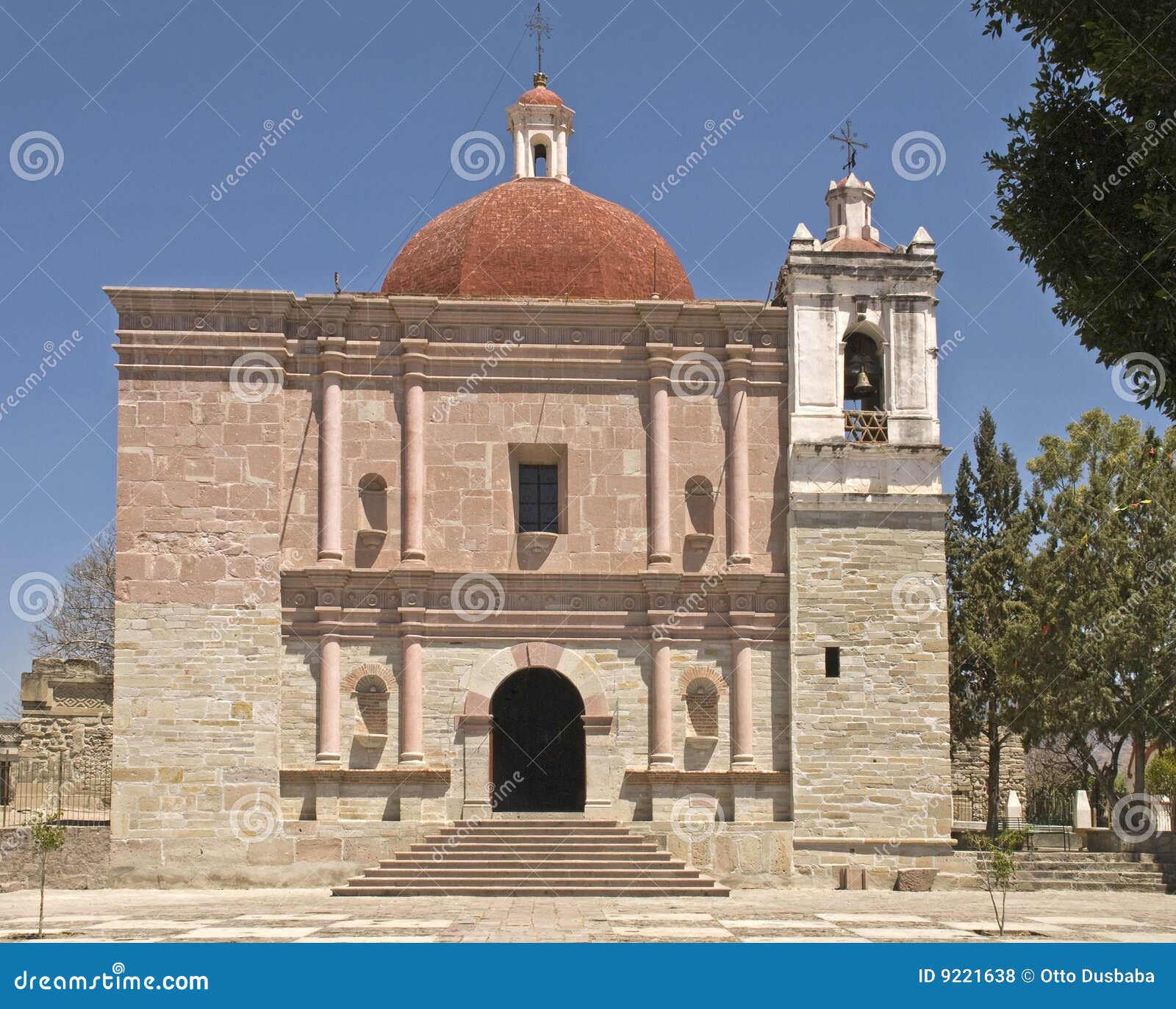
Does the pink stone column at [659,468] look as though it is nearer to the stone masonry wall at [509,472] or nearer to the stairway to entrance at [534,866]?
the stone masonry wall at [509,472]

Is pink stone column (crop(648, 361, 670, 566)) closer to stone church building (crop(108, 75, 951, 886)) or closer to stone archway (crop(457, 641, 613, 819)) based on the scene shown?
stone church building (crop(108, 75, 951, 886))

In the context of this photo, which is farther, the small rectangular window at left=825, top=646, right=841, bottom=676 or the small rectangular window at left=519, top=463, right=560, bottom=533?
the small rectangular window at left=519, top=463, right=560, bottom=533

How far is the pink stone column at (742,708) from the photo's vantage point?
24.8m

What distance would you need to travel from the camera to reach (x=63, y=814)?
2709 cm

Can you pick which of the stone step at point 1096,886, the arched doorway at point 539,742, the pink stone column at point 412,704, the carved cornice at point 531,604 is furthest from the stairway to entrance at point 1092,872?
the pink stone column at point 412,704

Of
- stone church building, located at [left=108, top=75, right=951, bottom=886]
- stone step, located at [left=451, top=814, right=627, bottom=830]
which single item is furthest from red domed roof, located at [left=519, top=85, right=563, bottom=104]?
stone step, located at [left=451, top=814, right=627, bottom=830]

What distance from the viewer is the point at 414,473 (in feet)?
82.6

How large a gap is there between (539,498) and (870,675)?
233 inches

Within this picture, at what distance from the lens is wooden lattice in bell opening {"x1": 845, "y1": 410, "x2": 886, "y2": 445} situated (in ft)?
84.7

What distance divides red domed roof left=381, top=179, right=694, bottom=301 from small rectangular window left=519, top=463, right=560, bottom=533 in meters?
3.72

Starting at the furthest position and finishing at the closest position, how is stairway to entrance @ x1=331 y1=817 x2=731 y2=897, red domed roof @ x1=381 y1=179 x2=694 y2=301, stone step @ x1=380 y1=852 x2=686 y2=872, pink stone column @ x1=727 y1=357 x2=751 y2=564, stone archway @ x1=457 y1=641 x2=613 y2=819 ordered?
red domed roof @ x1=381 y1=179 x2=694 y2=301 → pink stone column @ x1=727 y1=357 x2=751 y2=564 → stone archway @ x1=457 y1=641 x2=613 y2=819 → stone step @ x1=380 y1=852 x2=686 y2=872 → stairway to entrance @ x1=331 y1=817 x2=731 y2=897

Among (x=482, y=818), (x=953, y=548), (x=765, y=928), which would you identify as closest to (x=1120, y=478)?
(x=953, y=548)

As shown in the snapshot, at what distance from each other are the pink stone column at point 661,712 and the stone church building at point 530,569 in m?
0.05

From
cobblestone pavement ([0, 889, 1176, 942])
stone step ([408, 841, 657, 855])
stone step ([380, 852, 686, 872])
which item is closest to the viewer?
cobblestone pavement ([0, 889, 1176, 942])
